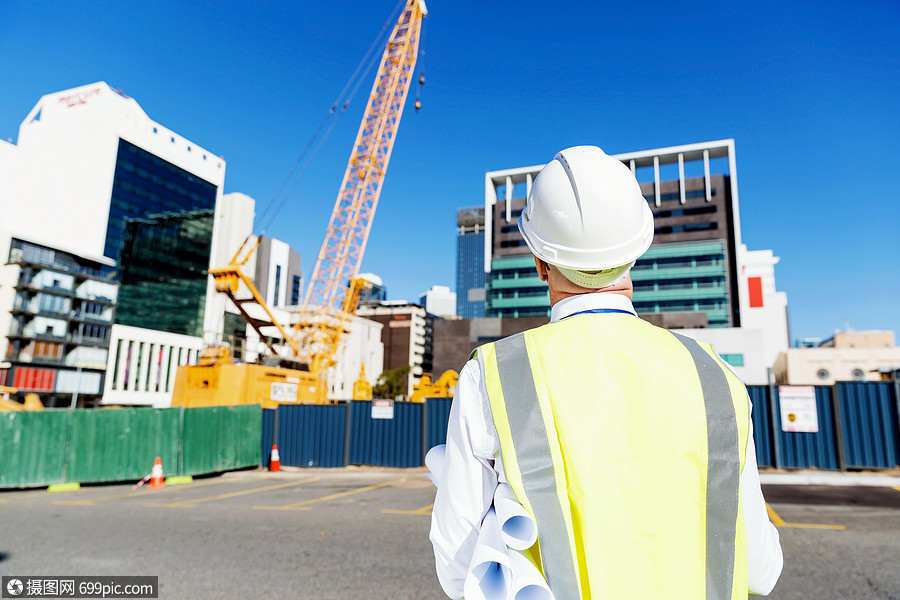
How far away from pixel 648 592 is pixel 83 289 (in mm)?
76666

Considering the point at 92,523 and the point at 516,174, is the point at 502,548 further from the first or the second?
the point at 516,174

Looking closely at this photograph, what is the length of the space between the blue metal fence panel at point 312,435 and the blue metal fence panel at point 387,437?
15.6 inches

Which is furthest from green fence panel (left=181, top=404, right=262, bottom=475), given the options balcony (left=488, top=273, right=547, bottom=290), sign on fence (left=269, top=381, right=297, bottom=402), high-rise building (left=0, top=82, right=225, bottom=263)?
high-rise building (left=0, top=82, right=225, bottom=263)

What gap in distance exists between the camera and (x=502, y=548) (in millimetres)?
1128

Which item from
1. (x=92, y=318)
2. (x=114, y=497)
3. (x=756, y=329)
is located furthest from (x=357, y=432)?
(x=92, y=318)

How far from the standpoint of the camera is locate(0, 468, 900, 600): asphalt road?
5098mm

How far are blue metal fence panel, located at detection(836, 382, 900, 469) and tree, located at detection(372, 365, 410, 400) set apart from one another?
80.8m

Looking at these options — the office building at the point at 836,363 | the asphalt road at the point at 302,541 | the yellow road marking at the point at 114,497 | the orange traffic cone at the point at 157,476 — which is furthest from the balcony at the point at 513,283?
the asphalt road at the point at 302,541

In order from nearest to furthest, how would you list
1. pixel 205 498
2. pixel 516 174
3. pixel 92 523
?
pixel 92 523 < pixel 205 498 < pixel 516 174

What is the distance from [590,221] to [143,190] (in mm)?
103032

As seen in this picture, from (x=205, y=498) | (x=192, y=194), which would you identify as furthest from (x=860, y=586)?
(x=192, y=194)

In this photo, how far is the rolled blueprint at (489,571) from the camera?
1.09 meters

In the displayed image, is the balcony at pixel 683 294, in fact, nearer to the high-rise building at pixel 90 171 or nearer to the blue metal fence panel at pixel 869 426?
the blue metal fence panel at pixel 869 426

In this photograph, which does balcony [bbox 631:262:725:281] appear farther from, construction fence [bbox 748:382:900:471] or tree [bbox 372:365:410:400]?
construction fence [bbox 748:382:900:471]
